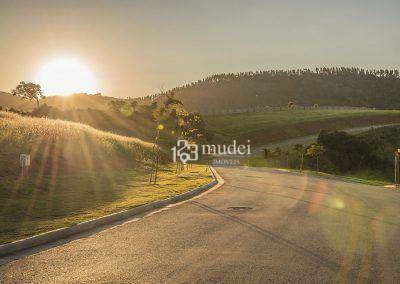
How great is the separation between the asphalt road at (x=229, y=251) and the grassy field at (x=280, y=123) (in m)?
88.0

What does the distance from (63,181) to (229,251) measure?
53.5 ft

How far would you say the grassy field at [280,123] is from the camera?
347 ft

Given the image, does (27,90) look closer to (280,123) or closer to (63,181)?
(280,123)

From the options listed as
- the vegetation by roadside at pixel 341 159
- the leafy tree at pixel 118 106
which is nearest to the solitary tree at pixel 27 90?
the leafy tree at pixel 118 106

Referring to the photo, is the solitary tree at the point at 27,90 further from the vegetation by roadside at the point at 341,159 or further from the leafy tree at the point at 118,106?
the vegetation by roadside at the point at 341,159

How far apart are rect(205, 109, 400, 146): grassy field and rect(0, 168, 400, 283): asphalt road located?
88.0 meters

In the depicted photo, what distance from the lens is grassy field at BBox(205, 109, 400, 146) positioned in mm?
105875

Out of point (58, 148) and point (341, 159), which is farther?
point (341, 159)

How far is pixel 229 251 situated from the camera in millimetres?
8414

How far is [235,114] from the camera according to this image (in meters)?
142

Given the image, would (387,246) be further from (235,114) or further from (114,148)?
(235,114)

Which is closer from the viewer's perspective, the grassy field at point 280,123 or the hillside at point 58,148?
the hillside at point 58,148

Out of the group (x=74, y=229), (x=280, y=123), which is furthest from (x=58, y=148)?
(x=280, y=123)

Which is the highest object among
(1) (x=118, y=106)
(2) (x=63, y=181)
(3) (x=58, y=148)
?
(1) (x=118, y=106)
